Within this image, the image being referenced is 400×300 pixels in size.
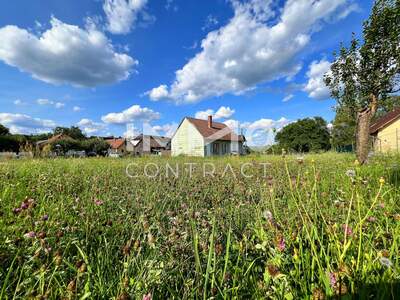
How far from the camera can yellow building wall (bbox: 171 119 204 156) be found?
2802 centimetres

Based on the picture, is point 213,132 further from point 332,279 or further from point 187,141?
point 332,279

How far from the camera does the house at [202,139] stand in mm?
28250

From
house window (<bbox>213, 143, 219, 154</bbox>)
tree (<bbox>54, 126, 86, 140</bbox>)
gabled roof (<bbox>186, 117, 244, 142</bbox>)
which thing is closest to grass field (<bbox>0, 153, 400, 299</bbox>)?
gabled roof (<bbox>186, 117, 244, 142</bbox>)

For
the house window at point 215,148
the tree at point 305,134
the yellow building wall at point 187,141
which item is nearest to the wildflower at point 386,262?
the yellow building wall at point 187,141

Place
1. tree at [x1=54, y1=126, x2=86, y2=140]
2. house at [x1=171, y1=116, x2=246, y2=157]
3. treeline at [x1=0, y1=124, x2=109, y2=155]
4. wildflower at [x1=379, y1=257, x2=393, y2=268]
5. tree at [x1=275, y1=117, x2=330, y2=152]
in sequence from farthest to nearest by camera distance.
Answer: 1. tree at [x1=54, y1=126, x2=86, y2=140]
2. tree at [x1=275, y1=117, x2=330, y2=152]
3. house at [x1=171, y1=116, x2=246, y2=157]
4. treeline at [x1=0, y1=124, x2=109, y2=155]
5. wildflower at [x1=379, y1=257, x2=393, y2=268]

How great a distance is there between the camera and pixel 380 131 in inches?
1035

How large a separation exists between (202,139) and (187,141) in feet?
8.48

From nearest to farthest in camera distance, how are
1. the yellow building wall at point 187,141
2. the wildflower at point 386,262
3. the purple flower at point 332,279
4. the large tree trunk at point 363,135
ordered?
the wildflower at point 386,262 → the purple flower at point 332,279 → the large tree trunk at point 363,135 → the yellow building wall at point 187,141

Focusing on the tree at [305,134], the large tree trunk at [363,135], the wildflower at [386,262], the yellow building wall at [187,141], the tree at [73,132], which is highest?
the tree at [73,132]

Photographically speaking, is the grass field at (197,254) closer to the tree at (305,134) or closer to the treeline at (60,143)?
the treeline at (60,143)

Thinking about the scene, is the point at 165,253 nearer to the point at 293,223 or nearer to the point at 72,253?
the point at 72,253

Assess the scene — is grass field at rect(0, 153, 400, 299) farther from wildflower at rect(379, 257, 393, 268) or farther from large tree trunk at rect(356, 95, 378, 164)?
large tree trunk at rect(356, 95, 378, 164)

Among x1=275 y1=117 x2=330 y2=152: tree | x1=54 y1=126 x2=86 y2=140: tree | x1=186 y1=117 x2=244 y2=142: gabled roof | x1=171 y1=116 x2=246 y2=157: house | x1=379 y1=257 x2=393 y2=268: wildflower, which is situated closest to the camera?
x1=379 y1=257 x2=393 y2=268: wildflower

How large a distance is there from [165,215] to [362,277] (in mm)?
1539
